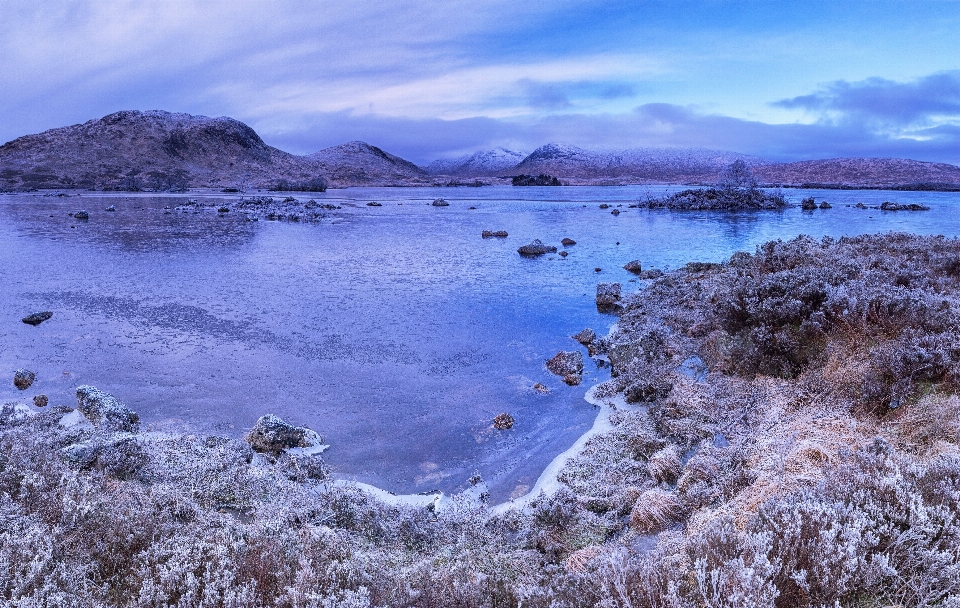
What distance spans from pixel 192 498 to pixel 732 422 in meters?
6.42

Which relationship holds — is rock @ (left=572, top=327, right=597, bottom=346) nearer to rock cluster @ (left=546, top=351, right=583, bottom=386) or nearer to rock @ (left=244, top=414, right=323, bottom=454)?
rock cluster @ (left=546, top=351, right=583, bottom=386)

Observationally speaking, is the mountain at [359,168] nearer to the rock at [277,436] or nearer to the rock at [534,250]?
the rock at [534,250]

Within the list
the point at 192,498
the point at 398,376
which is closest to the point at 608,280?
the point at 398,376

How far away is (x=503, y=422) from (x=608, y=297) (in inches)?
297

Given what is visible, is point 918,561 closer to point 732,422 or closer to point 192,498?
point 732,422

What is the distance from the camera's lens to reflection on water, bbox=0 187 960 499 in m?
7.65

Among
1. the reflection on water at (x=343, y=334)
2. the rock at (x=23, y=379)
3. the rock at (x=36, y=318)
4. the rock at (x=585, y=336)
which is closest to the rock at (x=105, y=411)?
the reflection on water at (x=343, y=334)

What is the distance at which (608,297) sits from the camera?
47.2 ft

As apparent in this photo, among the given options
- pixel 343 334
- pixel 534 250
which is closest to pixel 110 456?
pixel 343 334

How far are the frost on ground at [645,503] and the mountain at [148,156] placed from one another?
86.4 m

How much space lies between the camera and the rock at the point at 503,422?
7754 mm

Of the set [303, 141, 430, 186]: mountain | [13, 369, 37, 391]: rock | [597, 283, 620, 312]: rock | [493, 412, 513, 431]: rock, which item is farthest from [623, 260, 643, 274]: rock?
[303, 141, 430, 186]: mountain

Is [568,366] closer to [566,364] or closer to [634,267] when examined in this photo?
[566,364]

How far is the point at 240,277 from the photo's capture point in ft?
57.6
